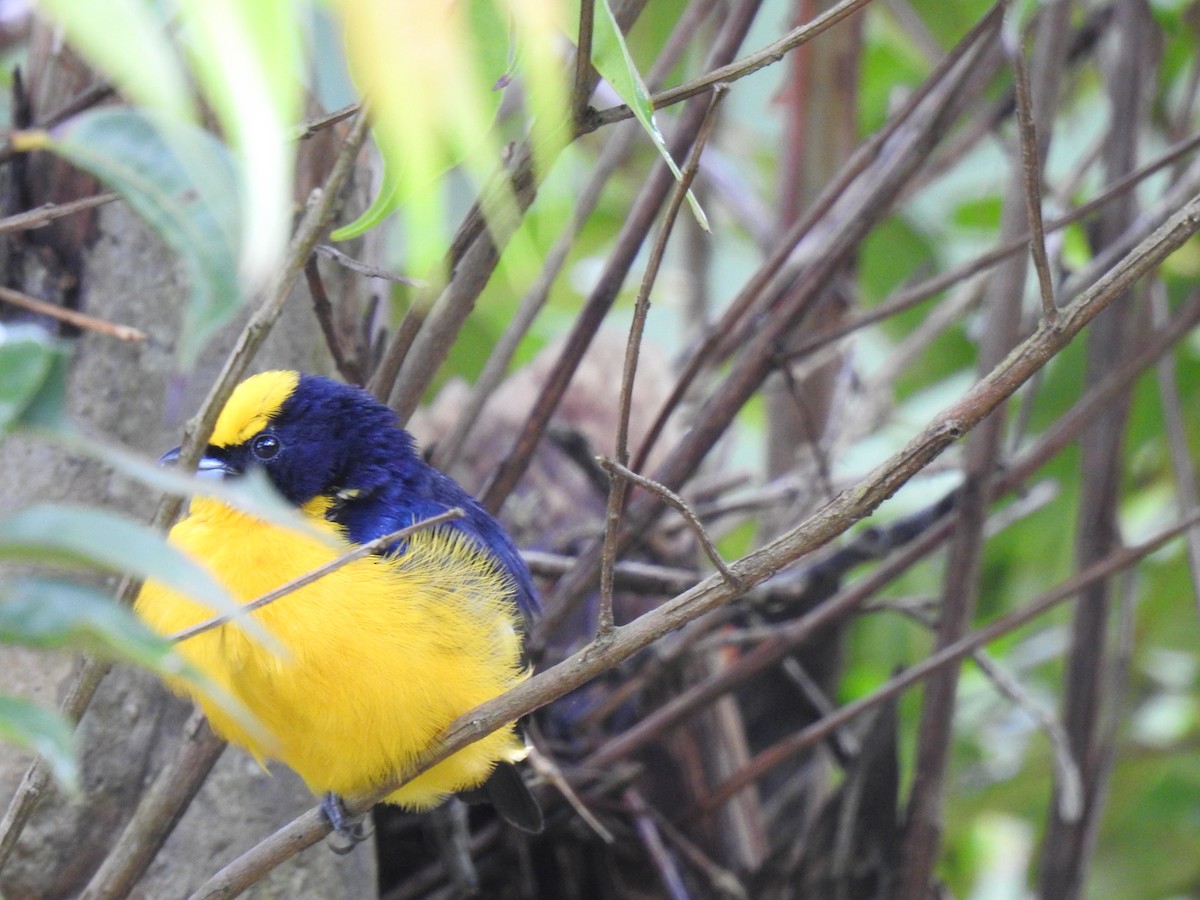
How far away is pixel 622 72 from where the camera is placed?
41.3 inches

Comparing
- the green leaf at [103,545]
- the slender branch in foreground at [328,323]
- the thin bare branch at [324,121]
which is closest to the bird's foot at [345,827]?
the slender branch in foreground at [328,323]

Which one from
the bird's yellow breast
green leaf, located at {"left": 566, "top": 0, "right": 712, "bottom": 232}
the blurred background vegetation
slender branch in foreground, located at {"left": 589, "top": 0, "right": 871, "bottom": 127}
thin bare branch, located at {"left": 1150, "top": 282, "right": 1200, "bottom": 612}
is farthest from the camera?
thin bare branch, located at {"left": 1150, "top": 282, "right": 1200, "bottom": 612}

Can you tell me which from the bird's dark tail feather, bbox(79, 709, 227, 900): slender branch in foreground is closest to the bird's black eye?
bbox(79, 709, 227, 900): slender branch in foreground

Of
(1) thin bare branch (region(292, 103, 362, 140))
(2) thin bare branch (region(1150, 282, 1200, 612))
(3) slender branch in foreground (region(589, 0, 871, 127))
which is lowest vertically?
(2) thin bare branch (region(1150, 282, 1200, 612))

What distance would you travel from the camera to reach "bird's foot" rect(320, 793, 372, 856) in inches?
70.3

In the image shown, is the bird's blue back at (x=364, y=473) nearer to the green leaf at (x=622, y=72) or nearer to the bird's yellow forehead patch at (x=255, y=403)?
the bird's yellow forehead patch at (x=255, y=403)

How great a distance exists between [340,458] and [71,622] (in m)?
1.44

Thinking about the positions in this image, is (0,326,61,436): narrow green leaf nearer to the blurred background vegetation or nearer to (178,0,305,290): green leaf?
the blurred background vegetation

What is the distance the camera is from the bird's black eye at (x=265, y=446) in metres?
2.08

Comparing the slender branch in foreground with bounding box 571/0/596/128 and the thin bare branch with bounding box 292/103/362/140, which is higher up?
the thin bare branch with bounding box 292/103/362/140

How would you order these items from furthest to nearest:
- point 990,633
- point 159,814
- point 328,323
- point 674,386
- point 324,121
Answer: point 674,386 → point 990,633 → point 328,323 → point 159,814 → point 324,121

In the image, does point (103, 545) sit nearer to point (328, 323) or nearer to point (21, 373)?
point (21, 373)

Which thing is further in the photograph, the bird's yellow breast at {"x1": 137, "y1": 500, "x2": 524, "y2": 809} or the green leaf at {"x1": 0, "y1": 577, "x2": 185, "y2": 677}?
the bird's yellow breast at {"x1": 137, "y1": 500, "x2": 524, "y2": 809}

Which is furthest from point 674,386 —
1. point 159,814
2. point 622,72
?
point 622,72
